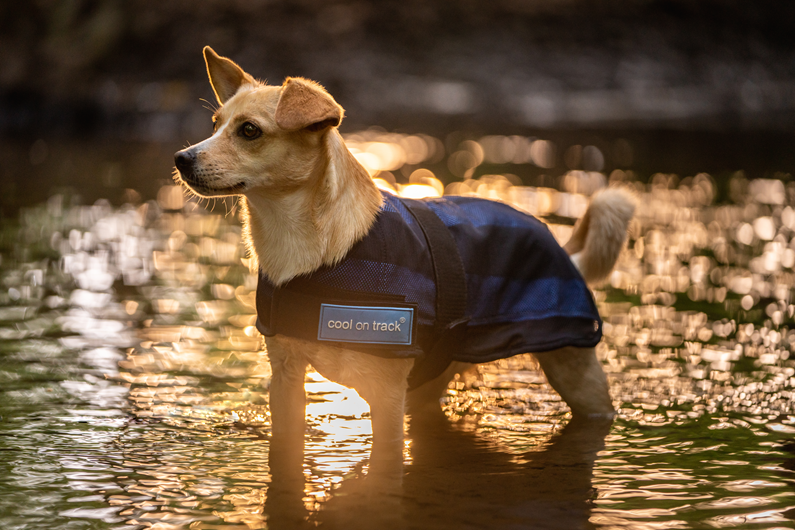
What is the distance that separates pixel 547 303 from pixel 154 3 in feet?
110

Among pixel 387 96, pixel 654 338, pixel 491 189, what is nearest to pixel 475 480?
pixel 654 338

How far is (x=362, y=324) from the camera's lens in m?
4.43

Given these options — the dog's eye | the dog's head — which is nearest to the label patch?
the dog's head

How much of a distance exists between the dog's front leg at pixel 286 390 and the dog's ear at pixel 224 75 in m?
1.44

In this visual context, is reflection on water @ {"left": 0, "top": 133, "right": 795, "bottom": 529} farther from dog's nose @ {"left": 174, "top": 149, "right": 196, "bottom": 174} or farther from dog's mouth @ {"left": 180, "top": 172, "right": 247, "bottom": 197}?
dog's nose @ {"left": 174, "top": 149, "right": 196, "bottom": 174}

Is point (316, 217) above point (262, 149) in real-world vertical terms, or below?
below

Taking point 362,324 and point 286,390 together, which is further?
point 286,390

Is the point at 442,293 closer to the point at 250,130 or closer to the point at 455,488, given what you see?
the point at 455,488

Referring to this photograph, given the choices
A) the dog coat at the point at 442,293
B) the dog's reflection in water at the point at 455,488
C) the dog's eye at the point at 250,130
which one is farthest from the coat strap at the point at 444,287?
the dog's eye at the point at 250,130

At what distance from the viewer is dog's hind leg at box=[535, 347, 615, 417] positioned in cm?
545

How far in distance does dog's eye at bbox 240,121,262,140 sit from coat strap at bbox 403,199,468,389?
939mm

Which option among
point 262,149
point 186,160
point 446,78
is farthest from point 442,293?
point 446,78

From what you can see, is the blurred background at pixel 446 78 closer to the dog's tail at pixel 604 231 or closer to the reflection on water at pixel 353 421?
the reflection on water at pixel 353 421

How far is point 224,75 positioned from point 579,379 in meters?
2.81
